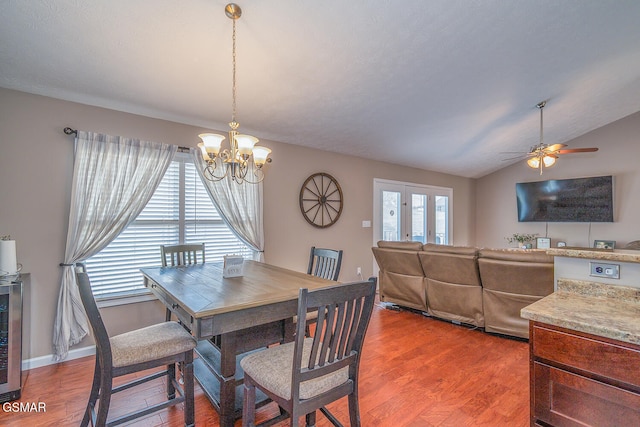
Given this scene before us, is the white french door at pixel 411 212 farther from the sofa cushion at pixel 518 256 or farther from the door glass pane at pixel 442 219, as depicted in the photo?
the sofa cushion at pixel 518 256

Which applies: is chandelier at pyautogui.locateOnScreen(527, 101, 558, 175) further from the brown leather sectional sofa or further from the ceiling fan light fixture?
the brown leather sectional sofa

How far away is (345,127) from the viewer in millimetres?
3812

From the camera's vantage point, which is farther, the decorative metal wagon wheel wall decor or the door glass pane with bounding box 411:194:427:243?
the door glass pane with bounding box 411:194:427:243

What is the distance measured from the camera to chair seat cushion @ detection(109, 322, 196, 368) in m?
1.59

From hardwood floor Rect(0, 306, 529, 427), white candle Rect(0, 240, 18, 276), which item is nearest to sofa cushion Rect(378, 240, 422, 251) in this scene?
hardwood floor Rect(0, 306, 529, 427)

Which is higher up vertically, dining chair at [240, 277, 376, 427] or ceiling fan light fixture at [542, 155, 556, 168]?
ceiling fan light fixture at [542, 155, 556, 168]

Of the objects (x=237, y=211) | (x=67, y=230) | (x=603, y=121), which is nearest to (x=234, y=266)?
(x=237, y=211)

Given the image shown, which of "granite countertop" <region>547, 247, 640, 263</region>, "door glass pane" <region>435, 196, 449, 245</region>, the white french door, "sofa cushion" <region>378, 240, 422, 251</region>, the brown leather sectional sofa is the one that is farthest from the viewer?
"door glass pane" <region>435, 196, 449, 245</region>

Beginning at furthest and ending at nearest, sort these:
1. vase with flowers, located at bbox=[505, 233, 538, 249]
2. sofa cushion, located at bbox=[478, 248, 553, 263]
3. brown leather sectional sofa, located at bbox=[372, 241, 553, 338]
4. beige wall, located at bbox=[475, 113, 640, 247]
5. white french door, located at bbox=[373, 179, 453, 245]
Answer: vase with flowers, located at bbox=[505, 233, 538, 249] < white french door, located at bbox=[373, 179, 453, 245] < beige wall, located at bbox=[475, 113, 640, 247] < brown leather sectional sofa, located at bbox=[372, 241, 553, 338] < sofa cushion, located at bbox=[478, 248, 553, 263]

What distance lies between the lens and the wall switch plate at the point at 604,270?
1.45 m

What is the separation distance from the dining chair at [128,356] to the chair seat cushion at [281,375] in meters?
0.47

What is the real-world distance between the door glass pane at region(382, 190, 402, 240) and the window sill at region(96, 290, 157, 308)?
12.3 ft

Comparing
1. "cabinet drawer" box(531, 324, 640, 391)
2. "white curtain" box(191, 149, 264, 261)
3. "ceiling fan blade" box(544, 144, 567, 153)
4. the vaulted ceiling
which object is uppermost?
the vaulted ceiling

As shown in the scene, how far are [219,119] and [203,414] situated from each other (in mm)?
2777
